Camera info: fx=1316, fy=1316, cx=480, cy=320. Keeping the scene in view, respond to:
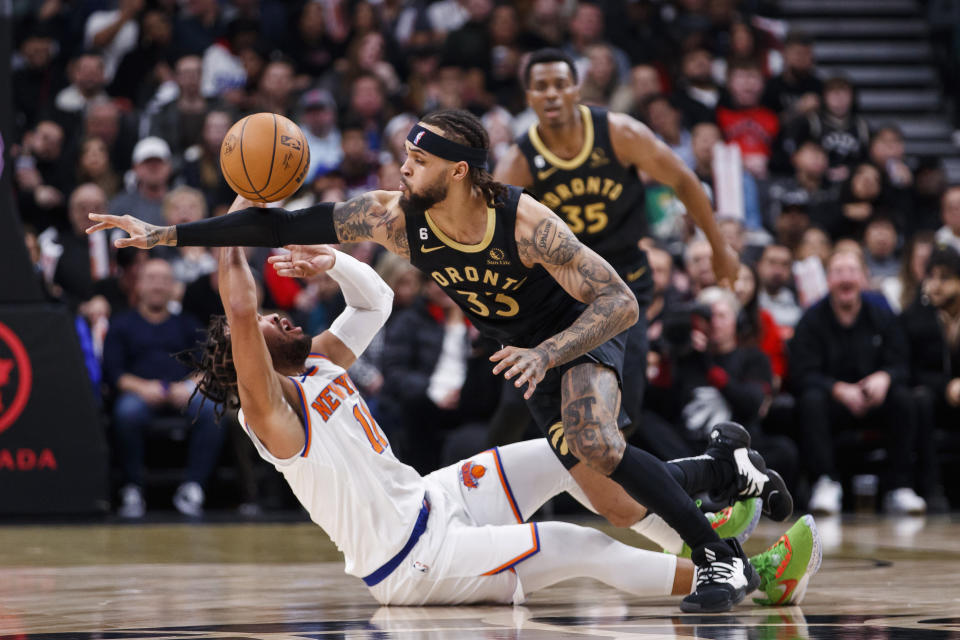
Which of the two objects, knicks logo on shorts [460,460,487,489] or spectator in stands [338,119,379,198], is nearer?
knicks logo on shorts [460,460,487,489]

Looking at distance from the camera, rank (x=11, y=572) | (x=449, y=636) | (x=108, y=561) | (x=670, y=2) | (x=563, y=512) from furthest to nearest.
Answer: (x=670, y=2) → (x=563, y=512) → (x=108, y=561) → (x=11, y=572) → (x=449, y=636)

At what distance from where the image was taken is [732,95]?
13.7 metres

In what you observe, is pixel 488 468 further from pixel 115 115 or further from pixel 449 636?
pixel 115 115

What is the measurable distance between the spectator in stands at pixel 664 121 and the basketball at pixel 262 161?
8026mm

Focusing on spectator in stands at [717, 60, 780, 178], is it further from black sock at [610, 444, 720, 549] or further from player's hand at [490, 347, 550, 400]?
player's hand at [490, 347, 550, 400]

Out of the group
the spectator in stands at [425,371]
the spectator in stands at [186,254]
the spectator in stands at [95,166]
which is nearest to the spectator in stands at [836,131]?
the spectator in stands at [425,371]

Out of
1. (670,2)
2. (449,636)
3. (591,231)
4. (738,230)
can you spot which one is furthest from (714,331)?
(670,2)

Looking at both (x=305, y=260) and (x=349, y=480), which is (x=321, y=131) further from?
(x=349, y=480)

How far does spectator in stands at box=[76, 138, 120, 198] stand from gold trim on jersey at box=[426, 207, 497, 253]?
725cm

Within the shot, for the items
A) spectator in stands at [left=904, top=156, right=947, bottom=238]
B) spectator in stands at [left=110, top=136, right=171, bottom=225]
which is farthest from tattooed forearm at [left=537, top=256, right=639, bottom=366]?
spectator in stands at [left=904, top=156, right=947, bottom=238]

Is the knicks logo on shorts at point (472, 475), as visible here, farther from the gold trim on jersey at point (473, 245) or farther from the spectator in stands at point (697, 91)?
the spectator in stands at point (697, 91)

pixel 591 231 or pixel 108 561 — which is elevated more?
pixel 591 231

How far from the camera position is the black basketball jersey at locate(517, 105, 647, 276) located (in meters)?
6.41

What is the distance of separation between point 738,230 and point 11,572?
6.61 m
